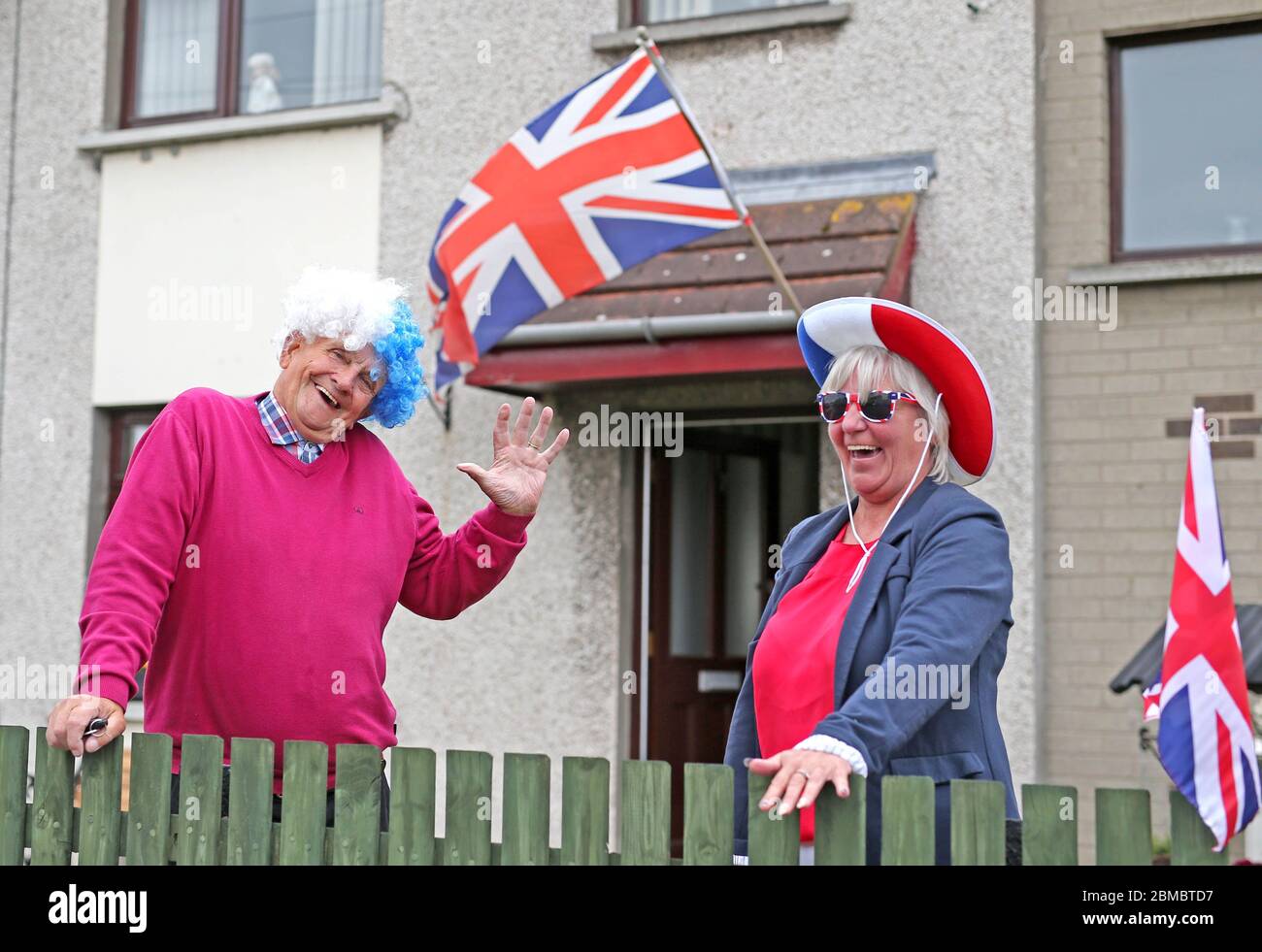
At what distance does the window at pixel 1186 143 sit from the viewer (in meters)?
7.33

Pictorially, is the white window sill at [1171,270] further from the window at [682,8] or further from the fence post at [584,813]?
the fence post at [584,813]

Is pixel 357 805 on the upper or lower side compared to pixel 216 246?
lower

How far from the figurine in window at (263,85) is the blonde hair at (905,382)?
6884mm

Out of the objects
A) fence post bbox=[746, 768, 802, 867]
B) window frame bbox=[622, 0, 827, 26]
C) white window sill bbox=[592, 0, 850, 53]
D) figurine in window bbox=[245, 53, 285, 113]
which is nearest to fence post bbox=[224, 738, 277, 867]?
fence post bbox=[746, 768, 802, 867]

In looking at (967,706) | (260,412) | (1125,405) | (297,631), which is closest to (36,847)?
(297,631)

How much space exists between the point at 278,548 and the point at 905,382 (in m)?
1.27

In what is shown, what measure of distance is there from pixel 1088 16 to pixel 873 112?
1023 mm

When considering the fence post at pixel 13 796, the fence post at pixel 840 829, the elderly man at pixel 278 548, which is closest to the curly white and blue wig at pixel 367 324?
the elderly man at pixel 278 548

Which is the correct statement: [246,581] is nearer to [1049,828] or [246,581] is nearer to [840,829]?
Answer: [840,829]

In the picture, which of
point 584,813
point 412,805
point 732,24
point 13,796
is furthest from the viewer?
point 732,24

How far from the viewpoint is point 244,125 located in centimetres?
924

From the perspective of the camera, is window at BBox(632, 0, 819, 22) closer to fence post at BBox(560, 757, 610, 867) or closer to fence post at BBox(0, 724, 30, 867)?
fence post at BBox(0, 724, 30, 867)

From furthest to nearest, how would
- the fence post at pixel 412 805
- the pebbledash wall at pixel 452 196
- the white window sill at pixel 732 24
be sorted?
the white window sill at pixel 732 24, the pebbledash wall at pixel 452 196, the fence post at pixel 412 805

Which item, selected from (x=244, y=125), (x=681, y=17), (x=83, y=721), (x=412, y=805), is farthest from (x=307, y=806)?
(x=244, y=125)
